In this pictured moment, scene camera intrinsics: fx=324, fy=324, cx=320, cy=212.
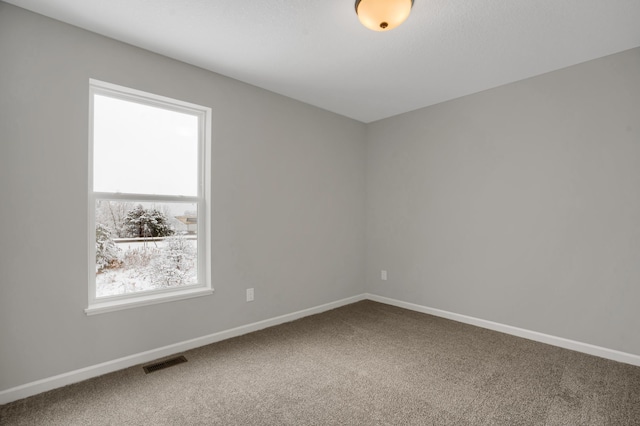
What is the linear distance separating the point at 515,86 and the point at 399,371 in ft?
9.46

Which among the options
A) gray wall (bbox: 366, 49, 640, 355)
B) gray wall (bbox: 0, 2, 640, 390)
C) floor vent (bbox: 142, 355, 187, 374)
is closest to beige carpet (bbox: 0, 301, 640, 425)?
floor vent (bbox: 142, 355, 187, 374)

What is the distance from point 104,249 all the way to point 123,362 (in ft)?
2.86

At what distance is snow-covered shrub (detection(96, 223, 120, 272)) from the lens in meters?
2.46

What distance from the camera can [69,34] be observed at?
7.47 ft

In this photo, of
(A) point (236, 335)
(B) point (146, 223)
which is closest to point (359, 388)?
(A) point (236, 335)

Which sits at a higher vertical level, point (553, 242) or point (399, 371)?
point (553, 242)

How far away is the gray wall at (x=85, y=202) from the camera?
2082mm

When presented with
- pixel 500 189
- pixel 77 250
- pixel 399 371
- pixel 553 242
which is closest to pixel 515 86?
pixel 500 189

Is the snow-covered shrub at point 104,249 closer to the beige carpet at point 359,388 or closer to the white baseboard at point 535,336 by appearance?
the beige carpet at point 359,388

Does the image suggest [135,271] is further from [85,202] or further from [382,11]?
[382,11]

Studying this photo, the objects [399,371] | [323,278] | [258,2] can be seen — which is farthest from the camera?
[323,278]

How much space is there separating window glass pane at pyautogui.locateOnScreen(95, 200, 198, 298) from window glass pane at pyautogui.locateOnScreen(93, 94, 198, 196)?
155mm

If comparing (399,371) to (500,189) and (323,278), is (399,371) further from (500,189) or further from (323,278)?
(500,189)

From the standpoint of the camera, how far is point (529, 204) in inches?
123
